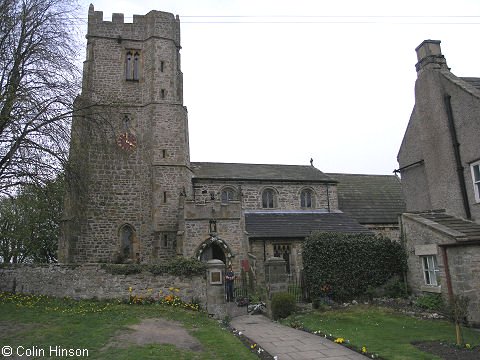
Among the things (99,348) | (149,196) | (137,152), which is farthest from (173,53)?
(99,348)

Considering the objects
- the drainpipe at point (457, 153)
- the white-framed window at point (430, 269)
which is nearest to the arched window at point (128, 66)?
the drainpipe at point (457, 153)

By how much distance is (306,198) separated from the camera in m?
29.3

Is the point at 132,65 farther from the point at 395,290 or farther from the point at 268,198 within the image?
the point at 395,290

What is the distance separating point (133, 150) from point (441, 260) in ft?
58.5

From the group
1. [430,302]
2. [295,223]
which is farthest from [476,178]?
[295,223]

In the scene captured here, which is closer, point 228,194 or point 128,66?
point 128,66

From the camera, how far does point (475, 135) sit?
14.8 metres

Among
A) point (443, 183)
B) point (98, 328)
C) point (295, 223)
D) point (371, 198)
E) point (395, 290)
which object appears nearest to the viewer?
point (98, 328)

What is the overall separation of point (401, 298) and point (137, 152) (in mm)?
16718

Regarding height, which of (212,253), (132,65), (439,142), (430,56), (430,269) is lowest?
(430,269)

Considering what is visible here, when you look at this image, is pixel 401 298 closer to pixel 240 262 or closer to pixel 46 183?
pixel 240 262

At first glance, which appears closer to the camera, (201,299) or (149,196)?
(201,299)

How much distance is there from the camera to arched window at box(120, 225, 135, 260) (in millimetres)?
23188

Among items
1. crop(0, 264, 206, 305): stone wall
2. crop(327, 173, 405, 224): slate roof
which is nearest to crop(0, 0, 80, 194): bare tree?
crop(0, 264, 206, 305): stone wall
